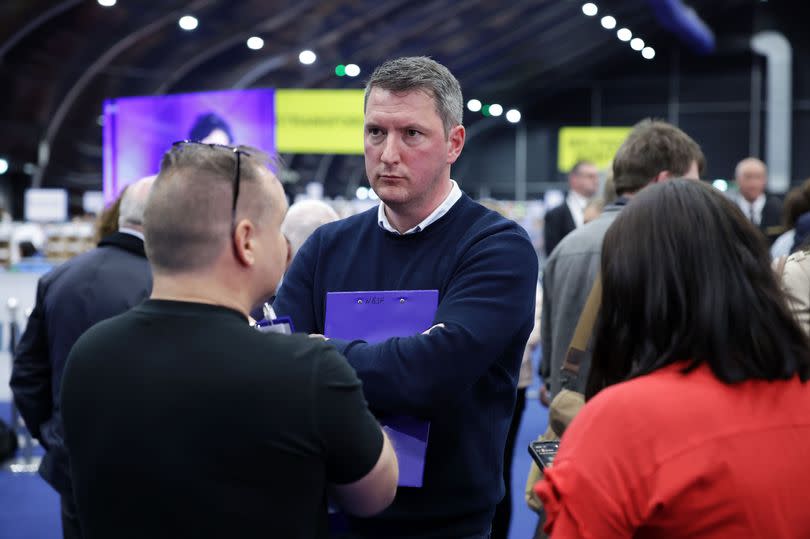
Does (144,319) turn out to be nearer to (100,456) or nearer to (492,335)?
(100,456)

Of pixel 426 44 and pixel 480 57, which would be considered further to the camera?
pixel 480 57

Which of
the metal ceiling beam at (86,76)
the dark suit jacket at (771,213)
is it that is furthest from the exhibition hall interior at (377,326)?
the metal ceiling beam at (86,76)

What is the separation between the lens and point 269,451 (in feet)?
4.32

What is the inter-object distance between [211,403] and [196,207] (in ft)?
0.97

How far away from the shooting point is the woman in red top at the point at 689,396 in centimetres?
128

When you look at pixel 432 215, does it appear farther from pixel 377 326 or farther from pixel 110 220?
pixel 110 220

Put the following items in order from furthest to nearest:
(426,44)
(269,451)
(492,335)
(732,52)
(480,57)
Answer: (732,52) < (480,57) < (426,44) < (492,335) < (269,451)

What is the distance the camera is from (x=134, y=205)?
3162mm

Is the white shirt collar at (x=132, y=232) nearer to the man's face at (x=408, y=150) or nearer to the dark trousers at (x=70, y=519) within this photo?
the dark trousers at (x=70, y=519)

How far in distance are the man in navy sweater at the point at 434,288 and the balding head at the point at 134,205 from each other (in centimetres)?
122

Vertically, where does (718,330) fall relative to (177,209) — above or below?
below

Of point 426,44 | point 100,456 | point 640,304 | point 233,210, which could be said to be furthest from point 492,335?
point 426,44

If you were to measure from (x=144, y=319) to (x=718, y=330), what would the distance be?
0.84 metres

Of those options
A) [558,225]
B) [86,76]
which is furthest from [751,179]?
[86,76]
